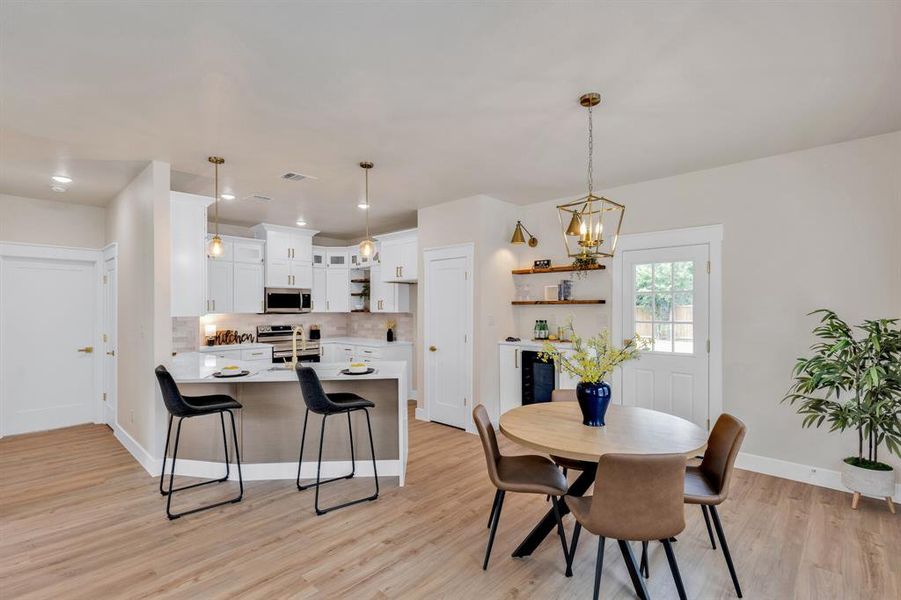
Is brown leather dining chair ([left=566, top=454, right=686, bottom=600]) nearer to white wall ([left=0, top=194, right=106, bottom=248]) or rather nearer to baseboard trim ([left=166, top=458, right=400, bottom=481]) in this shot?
baseboard trim ([left=166, top=458, right=400, bottom=481])

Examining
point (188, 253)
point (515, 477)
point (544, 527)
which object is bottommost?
point (544, 527)

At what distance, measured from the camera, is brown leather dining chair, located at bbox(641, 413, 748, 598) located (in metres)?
2.19

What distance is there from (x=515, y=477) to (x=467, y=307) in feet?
9.25

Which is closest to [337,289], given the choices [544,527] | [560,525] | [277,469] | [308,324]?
[308,324]

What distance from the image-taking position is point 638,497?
189 centimetres

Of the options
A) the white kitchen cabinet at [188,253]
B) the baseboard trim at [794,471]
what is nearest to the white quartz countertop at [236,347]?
the white kitchen cabinet at [188,253]

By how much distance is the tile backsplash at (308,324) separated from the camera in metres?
6.00

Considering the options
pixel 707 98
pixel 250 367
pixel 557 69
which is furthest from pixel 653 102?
pixel 250 367

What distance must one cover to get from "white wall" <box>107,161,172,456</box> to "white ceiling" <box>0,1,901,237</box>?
0.35 meters

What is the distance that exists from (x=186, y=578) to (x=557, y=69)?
336 cm

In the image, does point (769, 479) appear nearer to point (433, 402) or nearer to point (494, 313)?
point (494, 313)

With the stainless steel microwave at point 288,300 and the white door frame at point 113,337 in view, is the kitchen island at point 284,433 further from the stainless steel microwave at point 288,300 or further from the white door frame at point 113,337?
the stainless steel microwave at point 288,300

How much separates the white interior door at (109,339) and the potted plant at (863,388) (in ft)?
21.6

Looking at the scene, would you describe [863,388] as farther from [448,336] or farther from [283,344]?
[283,344]
